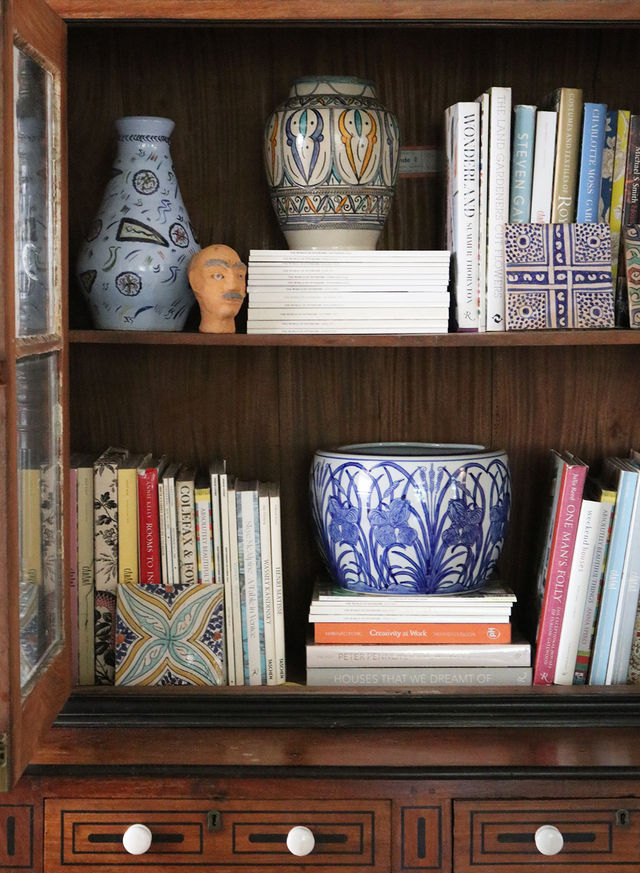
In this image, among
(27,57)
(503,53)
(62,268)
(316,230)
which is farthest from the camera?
(503,53)

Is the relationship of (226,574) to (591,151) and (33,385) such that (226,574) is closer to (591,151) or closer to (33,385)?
(33,385)

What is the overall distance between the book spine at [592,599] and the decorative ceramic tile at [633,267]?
0.26 metres

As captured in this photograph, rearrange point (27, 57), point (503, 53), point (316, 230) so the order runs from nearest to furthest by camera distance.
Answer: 1. point (27, 57)
2. point (316, 230)
3. point (503, 53)

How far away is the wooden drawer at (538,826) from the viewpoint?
3.65ft

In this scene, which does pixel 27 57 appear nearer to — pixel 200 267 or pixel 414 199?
pixel 200 267

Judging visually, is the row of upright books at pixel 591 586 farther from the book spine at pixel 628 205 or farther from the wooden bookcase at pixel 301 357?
the book spine at pixel 628 205

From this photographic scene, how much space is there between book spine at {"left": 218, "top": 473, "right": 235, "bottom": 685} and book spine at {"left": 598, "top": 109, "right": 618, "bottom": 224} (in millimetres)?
639

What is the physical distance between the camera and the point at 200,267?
1.25 m

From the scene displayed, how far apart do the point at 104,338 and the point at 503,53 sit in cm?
75

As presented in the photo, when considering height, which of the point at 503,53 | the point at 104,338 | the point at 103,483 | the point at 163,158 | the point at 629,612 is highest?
the point at 503,53

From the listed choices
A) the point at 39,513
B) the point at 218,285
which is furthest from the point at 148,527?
the point at 218,285

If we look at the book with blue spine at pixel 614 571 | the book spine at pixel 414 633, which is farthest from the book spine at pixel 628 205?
the book spine at pixel 414 633

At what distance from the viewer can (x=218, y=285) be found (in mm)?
1242

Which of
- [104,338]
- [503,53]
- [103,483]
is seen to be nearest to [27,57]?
[104,338]
